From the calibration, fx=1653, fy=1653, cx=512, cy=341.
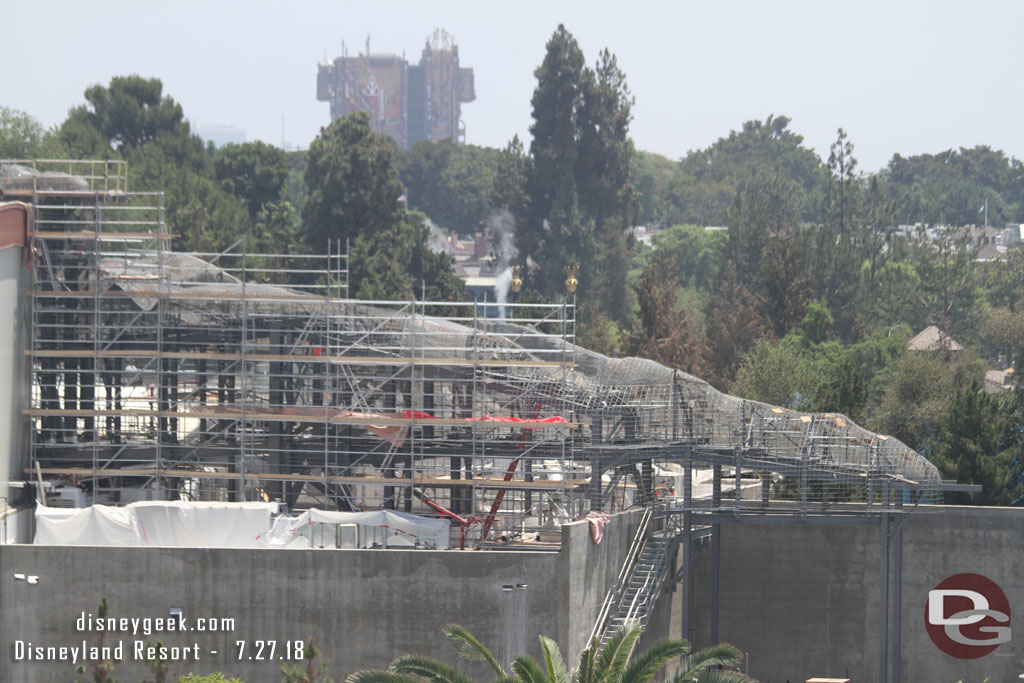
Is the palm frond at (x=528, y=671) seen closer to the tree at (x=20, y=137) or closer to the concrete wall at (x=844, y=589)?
the concrete wall at (x=844, y=589)

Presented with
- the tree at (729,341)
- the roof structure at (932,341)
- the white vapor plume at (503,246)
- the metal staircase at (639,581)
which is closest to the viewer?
the metal staircase at (639,581)

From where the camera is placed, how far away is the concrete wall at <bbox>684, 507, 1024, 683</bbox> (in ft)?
162

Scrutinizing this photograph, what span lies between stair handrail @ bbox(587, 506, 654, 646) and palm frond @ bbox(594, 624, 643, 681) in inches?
380

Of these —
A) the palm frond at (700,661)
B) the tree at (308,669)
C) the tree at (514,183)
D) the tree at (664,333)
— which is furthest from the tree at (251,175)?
the palm frond at (700,661)

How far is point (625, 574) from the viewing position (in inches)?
1805

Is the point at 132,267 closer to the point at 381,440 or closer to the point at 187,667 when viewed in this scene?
the point at 381,440

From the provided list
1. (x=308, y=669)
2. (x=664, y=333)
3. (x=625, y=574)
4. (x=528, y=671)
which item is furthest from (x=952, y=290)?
(x=528, y=671)

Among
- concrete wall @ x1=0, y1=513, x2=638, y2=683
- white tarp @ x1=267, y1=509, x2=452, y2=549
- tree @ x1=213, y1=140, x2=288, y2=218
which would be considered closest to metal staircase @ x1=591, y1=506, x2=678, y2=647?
concrete wall @ x1=0, y1=513, x2=638, y2=683

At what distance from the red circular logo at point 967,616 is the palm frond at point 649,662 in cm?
1852

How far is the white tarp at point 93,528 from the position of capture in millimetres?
46250

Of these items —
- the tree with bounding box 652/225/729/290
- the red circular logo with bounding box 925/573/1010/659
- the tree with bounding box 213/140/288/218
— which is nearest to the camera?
the red circular logo with bounding box 925/573/1010/659

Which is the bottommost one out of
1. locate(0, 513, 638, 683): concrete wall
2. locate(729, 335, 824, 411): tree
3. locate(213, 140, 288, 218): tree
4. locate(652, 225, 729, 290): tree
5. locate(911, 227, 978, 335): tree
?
locate(0, 513, 638, 683): concrete wall

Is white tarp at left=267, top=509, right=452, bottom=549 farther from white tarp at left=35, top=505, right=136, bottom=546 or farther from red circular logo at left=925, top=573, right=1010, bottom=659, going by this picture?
red circular logo at left=925, top=573, right=1010, bottom=659

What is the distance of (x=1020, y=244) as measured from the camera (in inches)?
5064
